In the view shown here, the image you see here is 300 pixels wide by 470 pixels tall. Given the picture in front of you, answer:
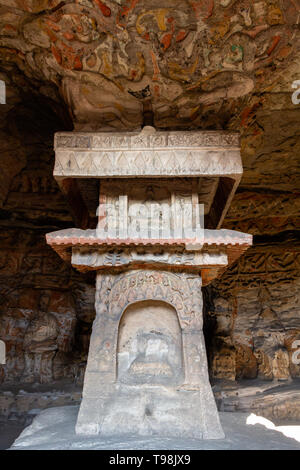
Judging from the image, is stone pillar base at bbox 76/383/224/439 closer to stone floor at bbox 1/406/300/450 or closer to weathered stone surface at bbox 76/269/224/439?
weathered stone surface at bbox 76/269/224/439

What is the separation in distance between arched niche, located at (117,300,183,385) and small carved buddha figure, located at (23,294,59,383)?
13.1ft

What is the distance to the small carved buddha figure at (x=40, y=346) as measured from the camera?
303 inches

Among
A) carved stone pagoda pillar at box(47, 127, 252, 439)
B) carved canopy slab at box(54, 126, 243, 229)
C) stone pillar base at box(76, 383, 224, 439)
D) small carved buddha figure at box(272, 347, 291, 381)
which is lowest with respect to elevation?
stone pillar base at box(76, 383, 224, 439)

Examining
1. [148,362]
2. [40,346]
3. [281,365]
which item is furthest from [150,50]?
[281,365]

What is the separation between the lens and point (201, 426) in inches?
149

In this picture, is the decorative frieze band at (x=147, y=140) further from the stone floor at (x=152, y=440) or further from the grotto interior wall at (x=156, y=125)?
the stone floor at (x=152, y=440)

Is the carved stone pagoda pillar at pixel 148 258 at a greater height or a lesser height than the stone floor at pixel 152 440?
greater

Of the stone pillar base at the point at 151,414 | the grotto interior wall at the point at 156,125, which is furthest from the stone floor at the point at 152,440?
the grotto interior wall at the point at 156,125

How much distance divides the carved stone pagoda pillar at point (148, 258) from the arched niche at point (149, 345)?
1cm

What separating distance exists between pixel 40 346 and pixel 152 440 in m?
5.16

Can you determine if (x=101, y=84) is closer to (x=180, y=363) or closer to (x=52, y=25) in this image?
(x=52, y=25)

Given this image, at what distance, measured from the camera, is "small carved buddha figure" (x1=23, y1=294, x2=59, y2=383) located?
25.3ft

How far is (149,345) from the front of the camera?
14.8 ft

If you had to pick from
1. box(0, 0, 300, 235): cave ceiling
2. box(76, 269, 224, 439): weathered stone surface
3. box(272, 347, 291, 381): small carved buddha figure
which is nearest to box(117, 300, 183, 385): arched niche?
box(76, 269, 224, 439): weathered stone surface
